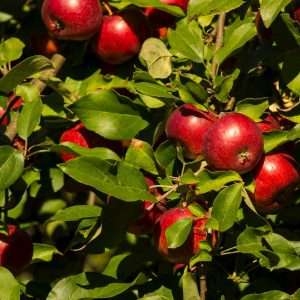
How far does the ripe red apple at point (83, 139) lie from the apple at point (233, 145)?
32 cm

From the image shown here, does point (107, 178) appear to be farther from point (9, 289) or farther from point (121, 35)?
point (121, 35)

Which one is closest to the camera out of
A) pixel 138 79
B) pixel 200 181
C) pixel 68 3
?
pixel 200 181

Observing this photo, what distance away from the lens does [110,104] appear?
1.55 m

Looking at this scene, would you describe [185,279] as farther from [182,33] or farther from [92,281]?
[182,33]

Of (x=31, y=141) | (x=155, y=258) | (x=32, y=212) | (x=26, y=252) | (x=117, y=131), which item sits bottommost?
(x=32, y=212)

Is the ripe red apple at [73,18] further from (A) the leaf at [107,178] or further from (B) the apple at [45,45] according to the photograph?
(A) the leaf at [107,178]

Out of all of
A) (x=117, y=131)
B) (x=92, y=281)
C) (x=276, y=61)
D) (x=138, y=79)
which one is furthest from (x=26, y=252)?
(x=276, y=61)

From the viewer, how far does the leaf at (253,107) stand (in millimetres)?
1454

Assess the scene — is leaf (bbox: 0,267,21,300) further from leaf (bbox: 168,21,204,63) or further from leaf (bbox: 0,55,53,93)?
leaf (bbox: 168,21,204,63)

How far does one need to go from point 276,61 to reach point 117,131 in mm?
342

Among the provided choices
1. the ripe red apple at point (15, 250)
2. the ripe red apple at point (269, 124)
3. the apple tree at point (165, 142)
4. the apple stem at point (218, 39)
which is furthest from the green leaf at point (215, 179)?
the ripe red apple at point (15, 250)

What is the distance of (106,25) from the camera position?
1.78 m

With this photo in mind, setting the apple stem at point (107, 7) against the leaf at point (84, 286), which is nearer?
the leaf at point (84, 286)

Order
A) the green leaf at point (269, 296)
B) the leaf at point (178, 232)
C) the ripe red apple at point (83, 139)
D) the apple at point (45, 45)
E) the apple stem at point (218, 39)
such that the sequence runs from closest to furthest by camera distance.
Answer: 1. the leaf at point (178, 232)
2. the green leaf at point (269, 296)
3. the apple stem at point (218, 39)
4. the ripe red apple at point (83, 139)
5. the apple at point (45, 45)
